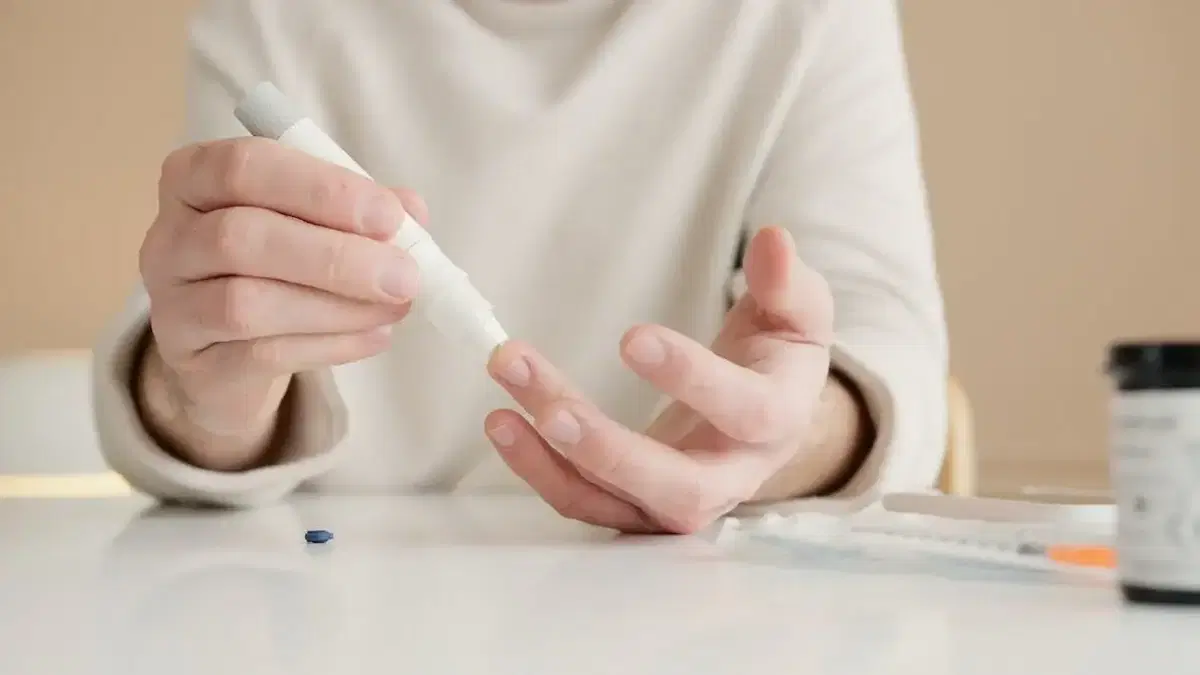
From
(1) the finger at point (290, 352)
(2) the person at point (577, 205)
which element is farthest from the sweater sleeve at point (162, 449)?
(1) the finger at point (290, 352)

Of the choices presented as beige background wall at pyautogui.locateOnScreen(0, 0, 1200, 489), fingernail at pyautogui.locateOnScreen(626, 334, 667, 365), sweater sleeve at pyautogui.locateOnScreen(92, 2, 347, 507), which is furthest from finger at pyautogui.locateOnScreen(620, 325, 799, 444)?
beige background wall at pyautogui.locateOnScreen(0, 0, 1200, 489)

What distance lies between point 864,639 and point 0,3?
180 cm

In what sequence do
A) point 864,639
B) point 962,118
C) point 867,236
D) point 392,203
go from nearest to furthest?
point 864,639 < point 392,203 < point 867,236 < point 962,118

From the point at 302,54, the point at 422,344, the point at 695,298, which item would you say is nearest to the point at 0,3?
the point at 302,54

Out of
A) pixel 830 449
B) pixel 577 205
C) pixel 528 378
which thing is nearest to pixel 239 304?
pixel 528 378

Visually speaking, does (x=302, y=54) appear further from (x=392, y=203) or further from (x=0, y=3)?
(x=0, y=3)

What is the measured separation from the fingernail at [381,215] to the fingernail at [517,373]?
64 mm

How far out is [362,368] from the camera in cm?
81

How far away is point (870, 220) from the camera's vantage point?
717 mm

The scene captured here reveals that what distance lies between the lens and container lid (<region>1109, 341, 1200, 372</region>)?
10.5 inches

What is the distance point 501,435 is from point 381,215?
0.10m

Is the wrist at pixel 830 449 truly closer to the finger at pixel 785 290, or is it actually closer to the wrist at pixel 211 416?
the finger at pixel 785 290

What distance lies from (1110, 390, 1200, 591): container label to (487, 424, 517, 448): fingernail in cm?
23

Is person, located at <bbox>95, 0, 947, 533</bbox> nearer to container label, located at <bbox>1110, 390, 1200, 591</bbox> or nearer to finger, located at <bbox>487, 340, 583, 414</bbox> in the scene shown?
finger, located at <bbox>487, 340, 583, 414</bbox>
